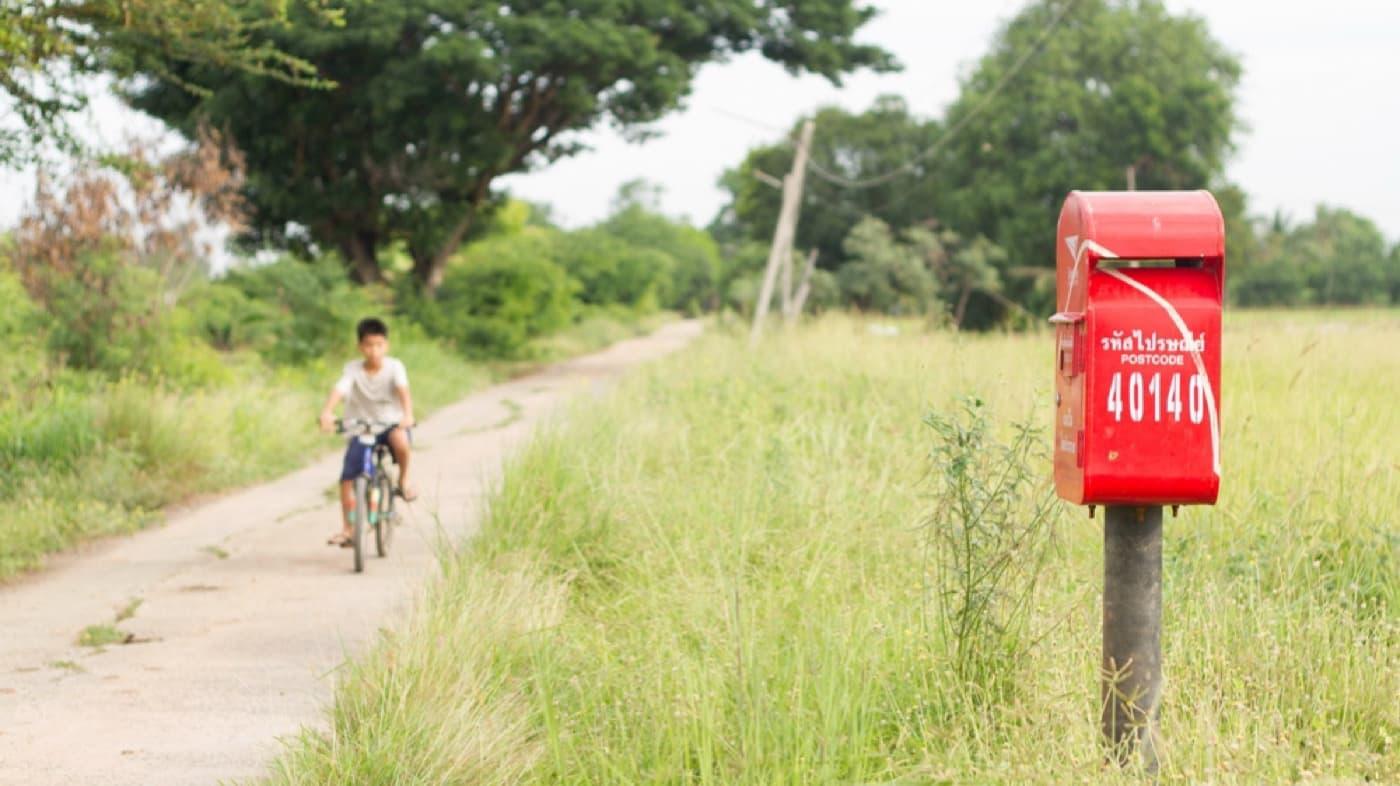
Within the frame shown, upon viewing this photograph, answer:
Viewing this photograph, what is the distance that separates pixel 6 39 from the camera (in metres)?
8.02

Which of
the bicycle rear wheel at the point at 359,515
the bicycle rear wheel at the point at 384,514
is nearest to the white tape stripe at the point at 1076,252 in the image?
the bicycle rear wheel at the point at 359,515

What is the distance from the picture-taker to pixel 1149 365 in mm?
3672

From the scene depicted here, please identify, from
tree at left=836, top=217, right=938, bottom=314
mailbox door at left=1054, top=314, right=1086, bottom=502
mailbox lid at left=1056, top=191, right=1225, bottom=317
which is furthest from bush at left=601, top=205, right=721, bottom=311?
mailbox lid at left=1056, top=191, right=1225, bottom=317

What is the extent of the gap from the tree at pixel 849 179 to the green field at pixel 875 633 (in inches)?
2211

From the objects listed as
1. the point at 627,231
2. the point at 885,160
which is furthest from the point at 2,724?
the point at 627,231

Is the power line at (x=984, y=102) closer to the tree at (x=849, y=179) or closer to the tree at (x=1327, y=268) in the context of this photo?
the tree at (x=849, y=179)

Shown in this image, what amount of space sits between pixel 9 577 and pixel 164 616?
1.75 metres

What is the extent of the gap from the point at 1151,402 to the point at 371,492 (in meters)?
6.67

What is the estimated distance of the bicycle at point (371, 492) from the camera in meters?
9.23

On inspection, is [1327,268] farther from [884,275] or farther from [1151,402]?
[1151,402]

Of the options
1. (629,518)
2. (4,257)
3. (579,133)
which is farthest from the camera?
(579,133)

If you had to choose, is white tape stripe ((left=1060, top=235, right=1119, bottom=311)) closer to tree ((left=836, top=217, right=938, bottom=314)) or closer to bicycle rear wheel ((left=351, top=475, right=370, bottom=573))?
bicycle rear wheel ((left=351, top=475, right=370, bottom=573))

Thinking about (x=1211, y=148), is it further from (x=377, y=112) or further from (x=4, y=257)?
(x=4, y=257)

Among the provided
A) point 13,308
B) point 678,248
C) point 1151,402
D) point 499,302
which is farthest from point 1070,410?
point 678,248
